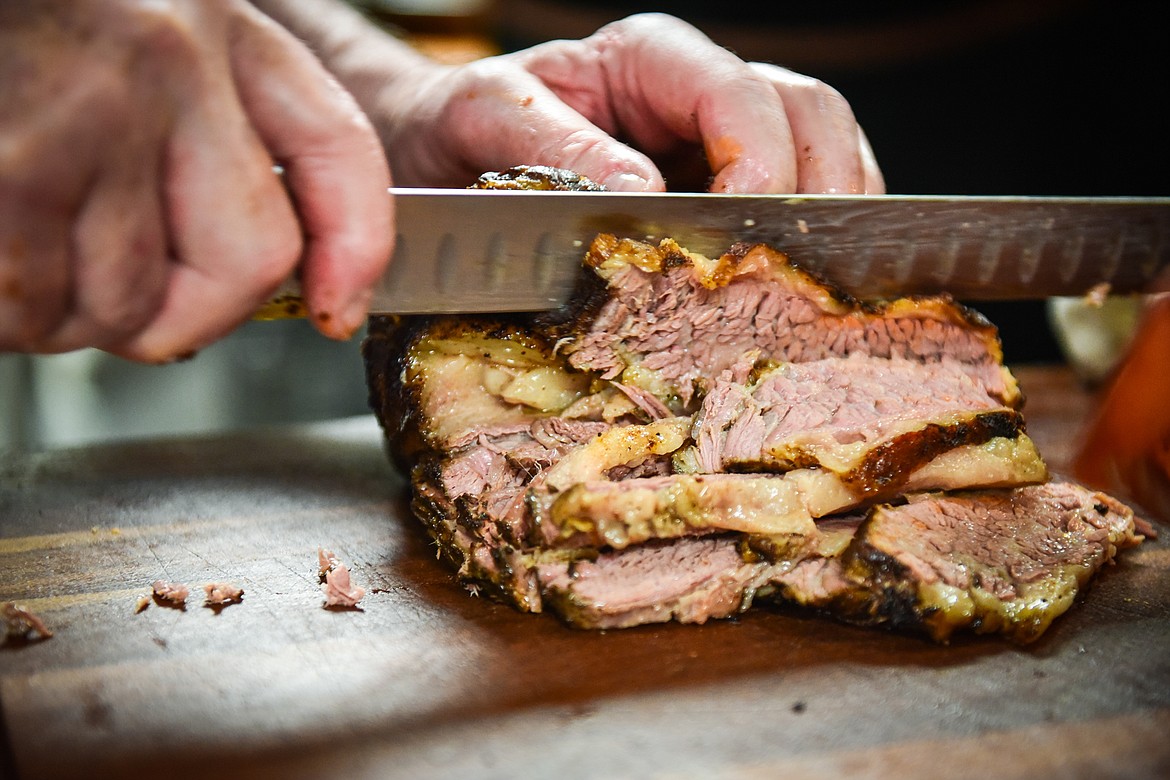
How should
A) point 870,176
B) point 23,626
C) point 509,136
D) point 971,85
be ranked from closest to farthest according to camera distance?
point 23,626, point 509,136, point 870,176, point 971,85

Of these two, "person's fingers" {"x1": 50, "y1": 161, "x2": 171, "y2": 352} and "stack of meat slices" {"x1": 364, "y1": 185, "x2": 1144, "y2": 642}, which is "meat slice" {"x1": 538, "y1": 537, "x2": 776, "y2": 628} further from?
"person's fingers" {"x1": 50, "y1": 161, "x2": 171, "y2": 352}

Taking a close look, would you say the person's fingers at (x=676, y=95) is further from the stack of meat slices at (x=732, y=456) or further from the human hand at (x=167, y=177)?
the human hand at (x=167, y=177)

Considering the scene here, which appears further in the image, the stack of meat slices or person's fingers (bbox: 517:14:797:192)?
person's fingers (bbox: 517:14:797:192)

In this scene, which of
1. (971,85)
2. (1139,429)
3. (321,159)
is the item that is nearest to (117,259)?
(321,159)

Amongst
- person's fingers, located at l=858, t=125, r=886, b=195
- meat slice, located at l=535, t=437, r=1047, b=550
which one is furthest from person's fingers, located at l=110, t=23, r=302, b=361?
person's fingers, located at l=858, t=125, r=886, b=195

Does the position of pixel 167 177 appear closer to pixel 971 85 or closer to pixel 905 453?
pixel 905 453

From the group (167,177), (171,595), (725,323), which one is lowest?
(171,595)
